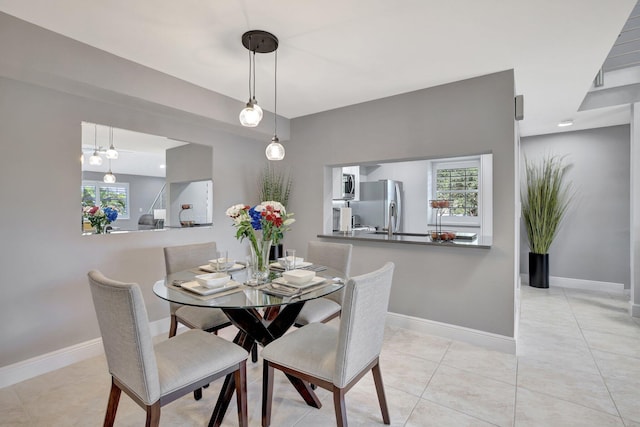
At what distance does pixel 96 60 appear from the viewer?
2.35 metres

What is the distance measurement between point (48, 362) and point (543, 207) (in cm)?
588

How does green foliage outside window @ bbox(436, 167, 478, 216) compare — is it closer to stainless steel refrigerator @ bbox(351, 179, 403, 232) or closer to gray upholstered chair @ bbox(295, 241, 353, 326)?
stainless steel refrigerator @ bbox(351, 179, 403, 232)

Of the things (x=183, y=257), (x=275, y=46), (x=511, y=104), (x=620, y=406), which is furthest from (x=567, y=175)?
(x=183, y=257)

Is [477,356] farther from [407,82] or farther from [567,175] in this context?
[567,175]

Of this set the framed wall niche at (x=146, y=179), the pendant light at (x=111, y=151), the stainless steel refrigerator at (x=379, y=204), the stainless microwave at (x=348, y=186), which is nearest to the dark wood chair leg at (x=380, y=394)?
the framed wall niche at (x=146, y=179)

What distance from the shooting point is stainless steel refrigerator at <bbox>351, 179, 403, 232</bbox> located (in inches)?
220

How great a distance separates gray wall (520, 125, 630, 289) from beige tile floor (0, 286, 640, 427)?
1911 mm

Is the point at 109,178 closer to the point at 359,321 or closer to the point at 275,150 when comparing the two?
the point at 275,150

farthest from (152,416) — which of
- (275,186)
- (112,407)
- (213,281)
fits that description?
(275,186)

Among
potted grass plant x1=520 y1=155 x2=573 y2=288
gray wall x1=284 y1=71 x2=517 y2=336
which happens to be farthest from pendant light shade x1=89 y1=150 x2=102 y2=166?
potted grass plant x1=520 y1=155 x2=573 y2=288

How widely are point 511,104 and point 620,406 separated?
228 centimetres

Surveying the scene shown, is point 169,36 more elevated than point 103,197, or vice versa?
point 169,36

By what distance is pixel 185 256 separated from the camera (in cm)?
263

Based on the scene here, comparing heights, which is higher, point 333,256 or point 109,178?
point 109,178
